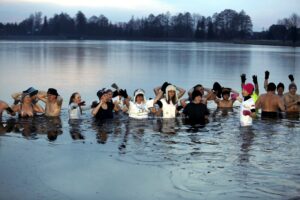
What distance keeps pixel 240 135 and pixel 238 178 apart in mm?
4143

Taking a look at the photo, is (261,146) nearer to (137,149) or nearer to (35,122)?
(137,149)

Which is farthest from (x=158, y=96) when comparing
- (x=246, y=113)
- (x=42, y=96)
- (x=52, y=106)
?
(x=42, y=96)

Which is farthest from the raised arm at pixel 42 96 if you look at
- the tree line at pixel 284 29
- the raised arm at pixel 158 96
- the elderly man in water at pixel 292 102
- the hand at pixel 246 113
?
the tree line at pixel 284 29

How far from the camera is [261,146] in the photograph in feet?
41.4

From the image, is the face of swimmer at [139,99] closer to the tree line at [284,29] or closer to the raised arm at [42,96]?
the raised arm at [42,96]

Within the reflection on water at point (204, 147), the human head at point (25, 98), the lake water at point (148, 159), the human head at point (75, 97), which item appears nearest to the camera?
the lake water at point (148, 159)

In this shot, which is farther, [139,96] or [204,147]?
[139,96]

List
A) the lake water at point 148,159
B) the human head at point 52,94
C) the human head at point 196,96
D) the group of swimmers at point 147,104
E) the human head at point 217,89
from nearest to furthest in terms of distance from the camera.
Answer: the lake water at point 148,159 < the human head at point 196,96 < the group of swimmers at point 147,104 < the human head at point 52,94 < the human head at point 217,89

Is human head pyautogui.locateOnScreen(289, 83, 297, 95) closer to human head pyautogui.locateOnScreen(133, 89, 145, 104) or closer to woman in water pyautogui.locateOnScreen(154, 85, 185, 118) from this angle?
woman in water pyautogui.locateOnScreen(154, 85, 185, 118)

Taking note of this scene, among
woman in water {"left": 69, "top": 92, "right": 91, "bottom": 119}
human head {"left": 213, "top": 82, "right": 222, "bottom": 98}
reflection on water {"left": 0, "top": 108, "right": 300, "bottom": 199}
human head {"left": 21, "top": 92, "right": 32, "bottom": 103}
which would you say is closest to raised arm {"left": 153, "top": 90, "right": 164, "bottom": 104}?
reflection on water {"left": 0, "top": 108, "right": 300, "bottom": 199}

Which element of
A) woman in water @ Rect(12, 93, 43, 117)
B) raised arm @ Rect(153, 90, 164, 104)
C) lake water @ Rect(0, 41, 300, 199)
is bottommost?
lake water @ Rect(0, 41, 300, 199)

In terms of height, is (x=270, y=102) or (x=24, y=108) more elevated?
(x=270, y=102)

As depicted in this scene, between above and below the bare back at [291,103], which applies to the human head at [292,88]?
above

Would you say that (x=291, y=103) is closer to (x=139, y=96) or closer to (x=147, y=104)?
(x=147, y=104)
